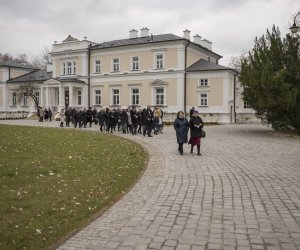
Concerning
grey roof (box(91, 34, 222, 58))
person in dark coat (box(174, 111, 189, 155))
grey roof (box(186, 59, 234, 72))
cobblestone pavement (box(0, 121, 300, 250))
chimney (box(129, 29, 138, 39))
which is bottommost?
cobblestone pavement (box(0, 121, 300, 250))

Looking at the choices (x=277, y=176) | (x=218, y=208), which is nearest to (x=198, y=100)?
(x=277, y=176)

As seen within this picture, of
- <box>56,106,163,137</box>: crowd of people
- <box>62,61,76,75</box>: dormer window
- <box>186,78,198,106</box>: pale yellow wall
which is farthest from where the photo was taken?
<box>62,61,76,75</box>: dormer window

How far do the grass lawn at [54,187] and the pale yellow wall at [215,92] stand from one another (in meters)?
27.1

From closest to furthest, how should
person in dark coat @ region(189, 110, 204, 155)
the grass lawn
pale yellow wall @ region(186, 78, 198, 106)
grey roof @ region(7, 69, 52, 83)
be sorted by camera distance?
the grass lawn, person in dark coat @ region(189, 110, 204, 155), pale yellow wall @ region(186, 78, 198, 106), grey roof @ region(7, 69, 52, 83)

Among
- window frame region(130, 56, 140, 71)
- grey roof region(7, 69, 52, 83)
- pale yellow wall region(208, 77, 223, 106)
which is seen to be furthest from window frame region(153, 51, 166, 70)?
grey roof region(7, 69, 52, 83)

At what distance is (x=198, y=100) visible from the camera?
41625 millimetres

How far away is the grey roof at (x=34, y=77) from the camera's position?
55531mm

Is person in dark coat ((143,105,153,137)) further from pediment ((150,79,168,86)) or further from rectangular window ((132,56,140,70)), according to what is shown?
rectangular window ((132,56,140,70))

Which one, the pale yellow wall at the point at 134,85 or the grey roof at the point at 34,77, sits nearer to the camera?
the pale yellow wall at the point at 134,85

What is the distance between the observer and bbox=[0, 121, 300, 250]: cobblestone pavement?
518cm

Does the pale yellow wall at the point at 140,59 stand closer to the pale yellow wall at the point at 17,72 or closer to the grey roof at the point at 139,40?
the grey roof at the point at 139,40

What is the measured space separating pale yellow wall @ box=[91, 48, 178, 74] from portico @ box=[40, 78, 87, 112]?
9.95ft

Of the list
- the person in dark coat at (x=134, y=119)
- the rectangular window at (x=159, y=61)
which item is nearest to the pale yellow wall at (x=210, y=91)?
the rectangular window at (x=159, y=61)

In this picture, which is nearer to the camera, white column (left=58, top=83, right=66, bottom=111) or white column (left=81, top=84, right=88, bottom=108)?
white column (left=58, top=83, right=66, bottom=111)
